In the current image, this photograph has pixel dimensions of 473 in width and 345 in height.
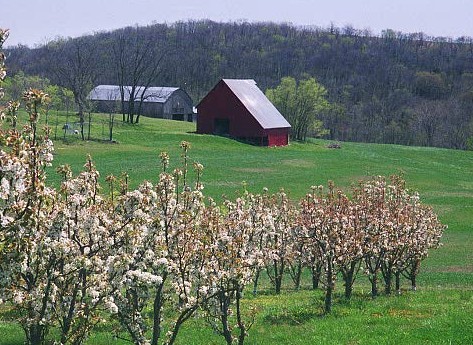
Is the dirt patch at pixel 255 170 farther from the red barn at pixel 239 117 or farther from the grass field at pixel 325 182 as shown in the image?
the red barn at pixel 239 117

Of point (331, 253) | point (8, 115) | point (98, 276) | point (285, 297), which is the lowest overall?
point (285, 297)

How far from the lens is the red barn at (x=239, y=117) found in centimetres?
7931

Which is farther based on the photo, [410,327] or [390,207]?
[390,207]

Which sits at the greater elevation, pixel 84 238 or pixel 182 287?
pixel 84 238

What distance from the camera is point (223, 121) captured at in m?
82.8

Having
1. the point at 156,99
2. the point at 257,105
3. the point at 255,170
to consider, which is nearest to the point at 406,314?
the point at 255,170

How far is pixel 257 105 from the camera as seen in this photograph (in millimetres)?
83188

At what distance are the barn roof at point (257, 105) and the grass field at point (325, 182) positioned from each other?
400 cm

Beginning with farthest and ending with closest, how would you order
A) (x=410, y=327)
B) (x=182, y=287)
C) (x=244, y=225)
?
(x=410, y=327) → (x=244, y=225) → (x=182, y=287)

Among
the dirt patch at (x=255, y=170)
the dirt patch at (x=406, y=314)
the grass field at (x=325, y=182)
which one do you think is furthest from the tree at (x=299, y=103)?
the dirt patch at (x=406, y=314)

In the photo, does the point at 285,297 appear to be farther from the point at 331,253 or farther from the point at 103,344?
the point at 103,344

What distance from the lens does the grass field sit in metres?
16.0

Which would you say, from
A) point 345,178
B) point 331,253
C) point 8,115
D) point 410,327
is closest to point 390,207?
point 331,253

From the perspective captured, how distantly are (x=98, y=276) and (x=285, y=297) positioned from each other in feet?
41.4
